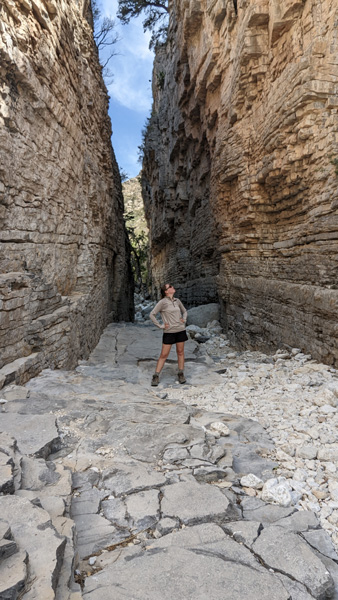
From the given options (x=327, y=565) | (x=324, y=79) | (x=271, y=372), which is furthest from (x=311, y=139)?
(x=327, y=565)

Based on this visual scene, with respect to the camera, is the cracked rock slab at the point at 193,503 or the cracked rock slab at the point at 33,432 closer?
the cracked rock slab at the point at 193,503

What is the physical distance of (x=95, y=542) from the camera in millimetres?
1843

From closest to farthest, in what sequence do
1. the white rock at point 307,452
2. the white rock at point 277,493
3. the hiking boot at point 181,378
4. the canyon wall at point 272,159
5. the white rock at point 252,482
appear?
the white rock at point 277,493 → the white rock at point 252,482 → the white rock at point 307,452 → the canyon wall at point 272,159 → the hiking boot at point 181,378

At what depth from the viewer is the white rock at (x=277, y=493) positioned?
2.23 metres

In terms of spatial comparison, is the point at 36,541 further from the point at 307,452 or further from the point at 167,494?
the point at 307,452

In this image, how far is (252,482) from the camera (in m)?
2.39

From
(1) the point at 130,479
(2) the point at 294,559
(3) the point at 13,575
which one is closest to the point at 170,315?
(1) the point at 130,479

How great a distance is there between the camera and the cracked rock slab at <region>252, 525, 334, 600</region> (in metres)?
1.56

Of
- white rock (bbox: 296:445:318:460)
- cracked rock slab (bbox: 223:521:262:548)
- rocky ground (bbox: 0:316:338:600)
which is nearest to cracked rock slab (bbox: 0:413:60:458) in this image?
rocky ground (bbox: 0:316:338:600)

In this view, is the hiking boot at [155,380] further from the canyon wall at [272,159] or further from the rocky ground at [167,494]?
the canyon wall at [272,159]

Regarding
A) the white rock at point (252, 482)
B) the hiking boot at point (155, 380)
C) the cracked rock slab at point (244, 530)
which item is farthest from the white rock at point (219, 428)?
the hiking boot at point (155, 380)

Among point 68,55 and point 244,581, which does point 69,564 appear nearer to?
point 244,581

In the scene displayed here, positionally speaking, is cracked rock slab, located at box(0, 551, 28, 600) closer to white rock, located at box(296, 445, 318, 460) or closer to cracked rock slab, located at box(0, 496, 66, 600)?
cracked rock slab, located at box(0, 496, 66, 600)

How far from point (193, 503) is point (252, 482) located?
520mm
